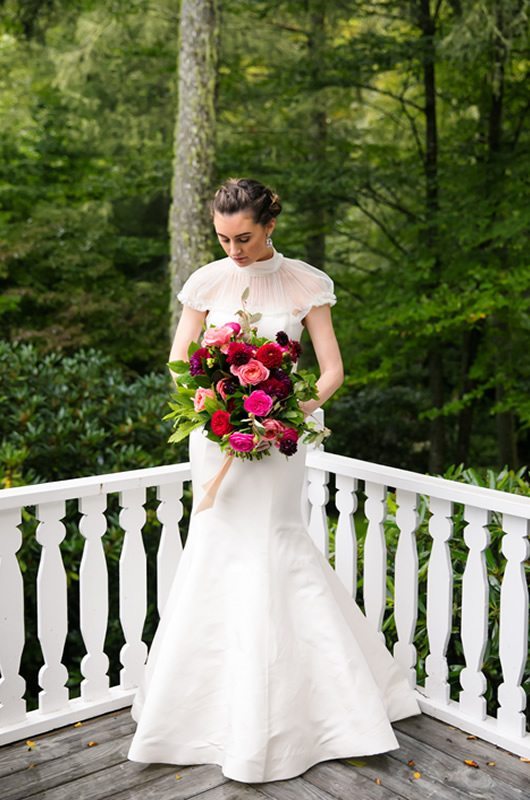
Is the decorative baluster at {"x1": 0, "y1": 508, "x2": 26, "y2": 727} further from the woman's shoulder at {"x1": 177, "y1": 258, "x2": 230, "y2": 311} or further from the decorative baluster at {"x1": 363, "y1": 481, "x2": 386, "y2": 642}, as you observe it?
the decorative baluster at {"x1": 363, "y1": 481, "x2": 386, "y2": 642}

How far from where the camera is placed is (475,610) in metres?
3.06

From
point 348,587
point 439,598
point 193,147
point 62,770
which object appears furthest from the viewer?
point 193,147

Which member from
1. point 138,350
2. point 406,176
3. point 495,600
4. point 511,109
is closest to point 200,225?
point 138,350

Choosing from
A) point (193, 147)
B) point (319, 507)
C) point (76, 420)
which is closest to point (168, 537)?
point (319, 507)

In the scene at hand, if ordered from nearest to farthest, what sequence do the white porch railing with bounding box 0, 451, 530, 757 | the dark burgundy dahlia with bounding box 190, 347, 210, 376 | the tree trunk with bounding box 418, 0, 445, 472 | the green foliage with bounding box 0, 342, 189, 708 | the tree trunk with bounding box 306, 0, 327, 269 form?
1. the dark burgundy dahlia with bounding box 190, 347, 210, 376
2. the white porch railing with bounding box 0, 451, 530, 757
3. the green foliage with bounding box 0, 342, 189, 708
4. the tree trunk with bounding box 418, 0, 445, 472
5. the tree trunk with bounding box 306, 0, 327, 269

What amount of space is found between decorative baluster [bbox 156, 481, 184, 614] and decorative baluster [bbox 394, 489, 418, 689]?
34.5 inches

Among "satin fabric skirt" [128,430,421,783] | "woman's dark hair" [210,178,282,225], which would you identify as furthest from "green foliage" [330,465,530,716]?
"woman's dark hair" [210,178,282,225]

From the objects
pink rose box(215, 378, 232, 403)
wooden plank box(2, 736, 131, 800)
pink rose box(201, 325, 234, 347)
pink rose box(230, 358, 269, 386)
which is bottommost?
wooden plank box(2, 736, 131, 800)

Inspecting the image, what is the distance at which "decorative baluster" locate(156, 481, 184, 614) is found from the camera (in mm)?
3461

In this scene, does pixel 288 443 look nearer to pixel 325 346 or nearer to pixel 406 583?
pixel 325 346

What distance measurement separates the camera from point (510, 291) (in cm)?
776

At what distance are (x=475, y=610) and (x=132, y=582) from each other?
1284 millimetres

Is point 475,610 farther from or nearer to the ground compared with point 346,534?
nearer to the ground

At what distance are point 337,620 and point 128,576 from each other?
0.88 metres
